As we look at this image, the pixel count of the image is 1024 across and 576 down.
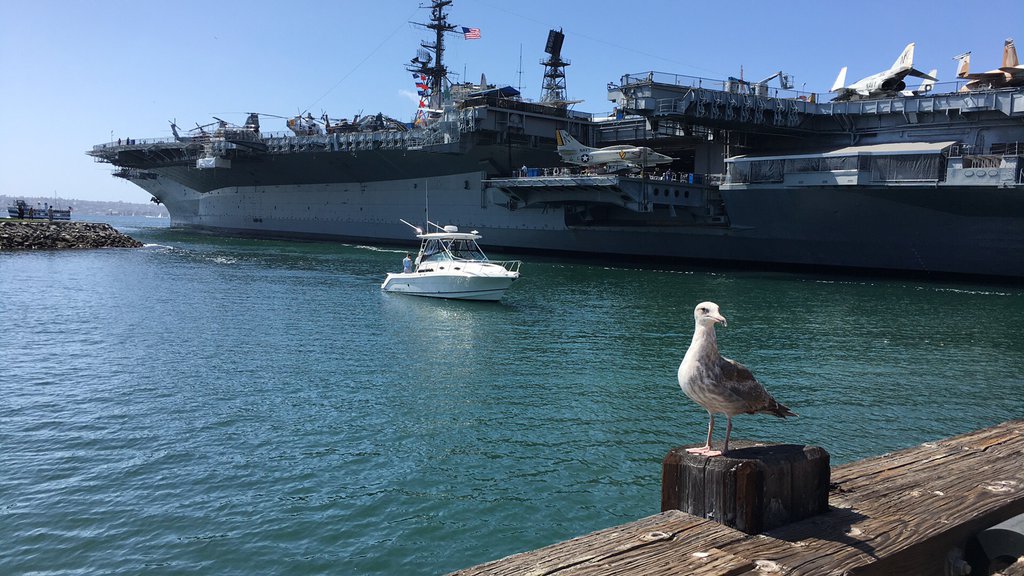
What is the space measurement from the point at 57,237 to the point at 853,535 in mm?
55763

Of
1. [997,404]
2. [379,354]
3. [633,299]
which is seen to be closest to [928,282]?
[633,299]

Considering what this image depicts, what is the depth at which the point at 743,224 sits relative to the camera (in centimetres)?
3603

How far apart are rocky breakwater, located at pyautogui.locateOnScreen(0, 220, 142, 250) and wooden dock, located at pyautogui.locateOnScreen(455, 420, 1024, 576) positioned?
5361cm

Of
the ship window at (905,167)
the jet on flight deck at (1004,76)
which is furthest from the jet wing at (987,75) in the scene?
the ship window at (905,167)

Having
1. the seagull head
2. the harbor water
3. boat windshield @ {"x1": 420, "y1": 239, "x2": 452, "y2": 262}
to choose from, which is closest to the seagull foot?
the seagull head

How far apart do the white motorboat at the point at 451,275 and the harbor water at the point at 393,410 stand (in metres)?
0.66

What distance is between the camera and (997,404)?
13117mm

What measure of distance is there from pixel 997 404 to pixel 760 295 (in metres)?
15.1

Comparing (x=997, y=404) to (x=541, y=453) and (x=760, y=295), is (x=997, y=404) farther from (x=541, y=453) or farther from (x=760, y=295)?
(x=760, y=295)

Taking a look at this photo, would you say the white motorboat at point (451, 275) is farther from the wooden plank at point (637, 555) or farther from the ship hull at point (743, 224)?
the wooden plank at point (637, 555)

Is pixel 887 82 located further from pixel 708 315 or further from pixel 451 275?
pixel 708 315

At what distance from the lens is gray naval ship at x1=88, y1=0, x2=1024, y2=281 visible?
1198 inches

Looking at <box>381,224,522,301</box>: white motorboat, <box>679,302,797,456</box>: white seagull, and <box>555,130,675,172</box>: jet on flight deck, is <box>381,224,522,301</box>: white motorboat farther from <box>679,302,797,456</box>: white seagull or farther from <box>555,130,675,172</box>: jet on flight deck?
<box>679,302,797,456</box>: white seagull

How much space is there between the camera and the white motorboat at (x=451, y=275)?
2586 cm
